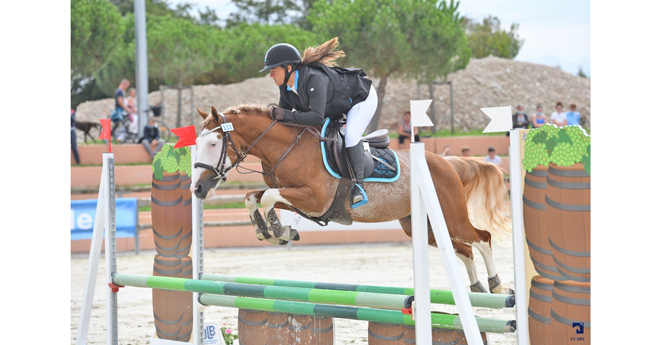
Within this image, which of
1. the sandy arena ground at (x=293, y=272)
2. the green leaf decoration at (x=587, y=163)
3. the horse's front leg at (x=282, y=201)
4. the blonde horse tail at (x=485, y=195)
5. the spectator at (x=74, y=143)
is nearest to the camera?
the green leaf decoration at (x=587, y=163)

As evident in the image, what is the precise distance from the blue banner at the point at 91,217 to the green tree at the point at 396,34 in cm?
740

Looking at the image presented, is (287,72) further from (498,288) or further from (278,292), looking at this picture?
(498,288)

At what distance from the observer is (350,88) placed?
2986mm

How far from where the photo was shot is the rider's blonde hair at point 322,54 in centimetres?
292

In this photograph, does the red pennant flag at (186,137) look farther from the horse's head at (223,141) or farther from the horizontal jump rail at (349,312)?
the horizontal jump rail at (349,312)

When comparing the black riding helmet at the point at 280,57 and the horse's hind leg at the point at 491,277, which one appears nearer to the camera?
the black riding helmet at the point at 280,57

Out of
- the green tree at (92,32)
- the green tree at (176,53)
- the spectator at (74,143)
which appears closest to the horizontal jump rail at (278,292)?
the spectator at (74,143)

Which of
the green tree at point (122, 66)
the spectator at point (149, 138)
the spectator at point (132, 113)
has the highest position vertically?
the green tree at point (122, 66)

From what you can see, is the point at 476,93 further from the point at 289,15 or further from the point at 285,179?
the point at 285,179

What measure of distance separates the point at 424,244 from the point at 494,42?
27.9 metres

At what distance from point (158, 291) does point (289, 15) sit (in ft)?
87.8

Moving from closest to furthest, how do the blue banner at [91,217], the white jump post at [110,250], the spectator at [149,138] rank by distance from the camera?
the white jump post at [110,250]
the blue banner at [91,217]
the spectator at [149,138]

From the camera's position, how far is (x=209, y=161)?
2.86 m

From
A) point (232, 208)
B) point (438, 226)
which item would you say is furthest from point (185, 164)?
point (232, 208)
